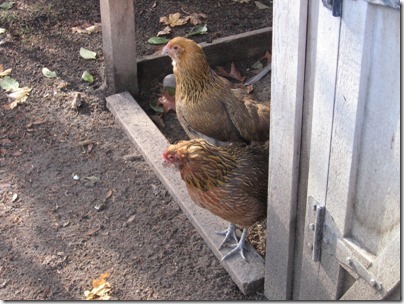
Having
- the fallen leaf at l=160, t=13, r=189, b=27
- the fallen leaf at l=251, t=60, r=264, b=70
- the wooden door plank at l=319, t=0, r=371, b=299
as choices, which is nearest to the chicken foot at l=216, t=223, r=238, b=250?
the wooden door plank at l=319, t=0, r=371, b=299

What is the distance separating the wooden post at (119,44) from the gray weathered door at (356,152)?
237 centimetres

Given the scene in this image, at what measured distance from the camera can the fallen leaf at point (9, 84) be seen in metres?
4.72

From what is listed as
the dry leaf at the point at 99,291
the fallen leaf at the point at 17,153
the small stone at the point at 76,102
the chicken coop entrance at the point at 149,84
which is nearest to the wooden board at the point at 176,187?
the chicken coop entrance at the point at 149,84

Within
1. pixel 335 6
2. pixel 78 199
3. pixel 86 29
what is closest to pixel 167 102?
pixel 78 199

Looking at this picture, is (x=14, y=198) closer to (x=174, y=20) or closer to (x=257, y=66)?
(x=257, y=66)

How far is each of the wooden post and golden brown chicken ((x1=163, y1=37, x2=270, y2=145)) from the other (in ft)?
1.84

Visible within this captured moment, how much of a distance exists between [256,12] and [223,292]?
328 centimetres

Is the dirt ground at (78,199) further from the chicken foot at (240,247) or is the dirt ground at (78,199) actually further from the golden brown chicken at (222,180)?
the golden brown chicken at (222,180)

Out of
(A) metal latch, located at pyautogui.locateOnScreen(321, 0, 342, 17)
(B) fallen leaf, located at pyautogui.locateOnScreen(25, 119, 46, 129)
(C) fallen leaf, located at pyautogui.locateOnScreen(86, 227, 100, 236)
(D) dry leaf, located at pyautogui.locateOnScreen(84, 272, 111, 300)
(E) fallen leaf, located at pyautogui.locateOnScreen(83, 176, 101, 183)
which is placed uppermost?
(A) metal latch, located at pyautogui.locateOnScreen(321, 0, 342, 17)

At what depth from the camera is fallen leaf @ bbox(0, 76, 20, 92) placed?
4.72 meters

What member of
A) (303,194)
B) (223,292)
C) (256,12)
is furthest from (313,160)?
(256,12)

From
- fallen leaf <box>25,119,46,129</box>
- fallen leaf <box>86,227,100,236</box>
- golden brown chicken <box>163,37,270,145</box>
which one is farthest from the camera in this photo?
fallen leaf <box>25,119,46,129</box>

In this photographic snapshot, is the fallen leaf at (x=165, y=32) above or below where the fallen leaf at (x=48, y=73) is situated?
above

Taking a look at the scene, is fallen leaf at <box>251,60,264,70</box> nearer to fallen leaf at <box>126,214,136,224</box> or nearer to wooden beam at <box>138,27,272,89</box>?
wooden beam at <box>138,27,272,89</box>
